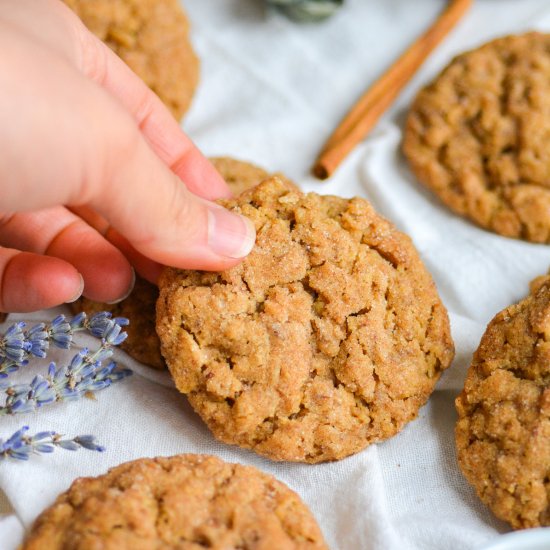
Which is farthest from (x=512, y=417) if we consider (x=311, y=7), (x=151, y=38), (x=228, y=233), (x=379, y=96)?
(x=311, y=7)

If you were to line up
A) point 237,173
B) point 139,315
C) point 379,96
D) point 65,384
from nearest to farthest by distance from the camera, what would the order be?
1. point 65,384
2. point 139,315
3. point 237,173
4. point 379,96

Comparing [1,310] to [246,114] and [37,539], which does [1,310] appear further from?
[246,114]

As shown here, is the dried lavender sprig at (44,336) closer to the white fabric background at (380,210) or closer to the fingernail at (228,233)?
the white fabric background at (380,210)

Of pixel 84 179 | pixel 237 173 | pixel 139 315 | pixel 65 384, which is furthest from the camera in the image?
pixel 237 173

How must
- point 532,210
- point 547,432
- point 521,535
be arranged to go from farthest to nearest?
point 532,210
point 547,432
point 521,535

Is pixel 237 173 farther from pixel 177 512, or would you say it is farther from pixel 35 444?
pixel 177 512

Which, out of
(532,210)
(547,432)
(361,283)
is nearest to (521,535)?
(547,432)

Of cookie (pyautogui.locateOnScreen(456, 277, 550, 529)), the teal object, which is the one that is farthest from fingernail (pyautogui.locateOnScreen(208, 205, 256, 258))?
the teal object
